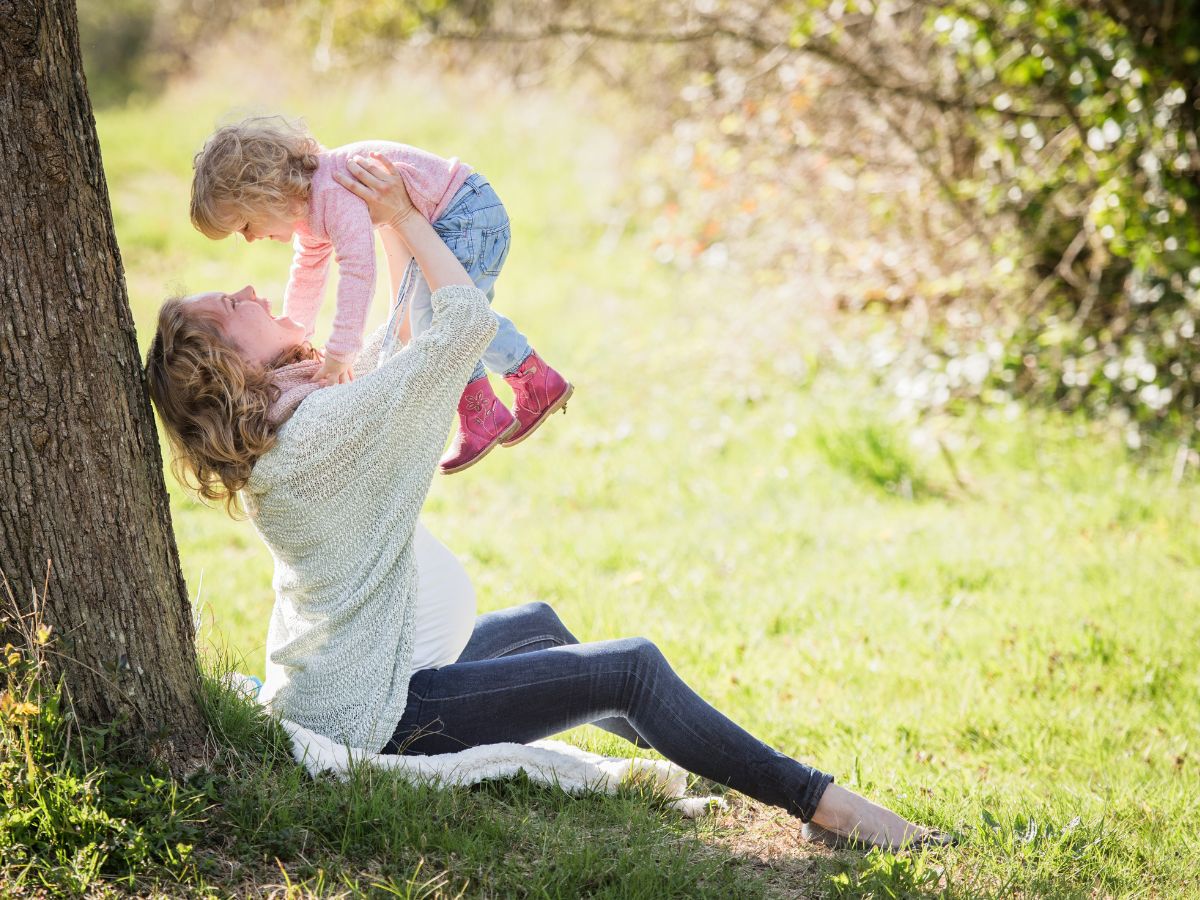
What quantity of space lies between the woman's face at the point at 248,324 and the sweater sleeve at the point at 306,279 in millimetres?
221

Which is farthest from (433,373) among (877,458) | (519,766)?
(877,458)

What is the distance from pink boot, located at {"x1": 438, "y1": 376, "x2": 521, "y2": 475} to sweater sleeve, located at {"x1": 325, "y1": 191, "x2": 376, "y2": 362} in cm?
46

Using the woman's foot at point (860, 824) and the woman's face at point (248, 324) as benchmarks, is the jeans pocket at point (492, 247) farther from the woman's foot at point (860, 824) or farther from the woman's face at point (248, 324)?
the woman's foot at point (860, 824)

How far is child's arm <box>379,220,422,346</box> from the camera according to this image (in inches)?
119

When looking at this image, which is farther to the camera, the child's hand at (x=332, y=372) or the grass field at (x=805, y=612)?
the child's hand at (x=332, y=372)

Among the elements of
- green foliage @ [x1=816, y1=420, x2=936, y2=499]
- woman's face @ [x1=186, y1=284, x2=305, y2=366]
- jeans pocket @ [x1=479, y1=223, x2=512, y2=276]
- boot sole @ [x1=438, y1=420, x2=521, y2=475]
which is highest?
jeans pocket @ [x1=479, y1=223, x2=512, y2=276]

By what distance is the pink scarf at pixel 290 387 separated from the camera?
8.76ft

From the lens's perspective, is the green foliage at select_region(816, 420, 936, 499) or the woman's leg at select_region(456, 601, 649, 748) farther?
the green foliage at select_region(816, 420, 936, 499)

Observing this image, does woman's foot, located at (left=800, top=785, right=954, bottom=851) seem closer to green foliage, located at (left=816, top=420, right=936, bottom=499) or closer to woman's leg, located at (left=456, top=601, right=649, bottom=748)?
woman's leg, located at (left=456, top=601, right=649, bottom=748)

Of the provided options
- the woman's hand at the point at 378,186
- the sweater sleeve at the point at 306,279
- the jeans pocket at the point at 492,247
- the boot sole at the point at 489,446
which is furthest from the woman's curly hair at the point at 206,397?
the jeans pocket at the point at 492,247

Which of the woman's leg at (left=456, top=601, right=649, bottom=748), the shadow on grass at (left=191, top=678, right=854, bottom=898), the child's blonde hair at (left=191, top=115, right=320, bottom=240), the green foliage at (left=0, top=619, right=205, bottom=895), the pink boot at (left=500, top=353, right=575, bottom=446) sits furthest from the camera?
the pink boot at (left=500, top=353, right=575, bottom=446)

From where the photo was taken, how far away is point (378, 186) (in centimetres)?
282

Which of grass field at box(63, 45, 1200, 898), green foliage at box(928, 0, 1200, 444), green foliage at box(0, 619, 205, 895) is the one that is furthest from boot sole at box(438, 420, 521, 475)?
green foliage at box(928, 0, 1200, 444)

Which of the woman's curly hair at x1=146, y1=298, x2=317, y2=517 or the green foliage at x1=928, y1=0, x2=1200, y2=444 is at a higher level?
the green foliage at x1=928, y1=0, x2=1200, y2=444
